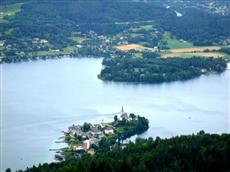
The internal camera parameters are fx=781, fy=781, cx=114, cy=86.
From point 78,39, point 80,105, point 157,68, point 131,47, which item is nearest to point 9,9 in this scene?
point 78,39

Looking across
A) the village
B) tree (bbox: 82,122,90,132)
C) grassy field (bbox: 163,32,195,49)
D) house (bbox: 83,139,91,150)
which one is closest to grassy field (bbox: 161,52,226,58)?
grassy field (bbox: 163,32,195,49)

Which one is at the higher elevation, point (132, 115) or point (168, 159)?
point (168, 159)

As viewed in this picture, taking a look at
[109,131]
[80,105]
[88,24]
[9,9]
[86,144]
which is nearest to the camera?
[86,144]

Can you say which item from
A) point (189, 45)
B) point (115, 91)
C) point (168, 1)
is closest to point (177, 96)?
point (115, 91)

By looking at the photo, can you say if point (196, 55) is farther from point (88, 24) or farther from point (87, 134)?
point (87, 134)

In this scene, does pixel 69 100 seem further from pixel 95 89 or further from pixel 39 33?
pixel 39 33
